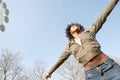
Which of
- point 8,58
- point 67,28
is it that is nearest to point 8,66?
point 8,58

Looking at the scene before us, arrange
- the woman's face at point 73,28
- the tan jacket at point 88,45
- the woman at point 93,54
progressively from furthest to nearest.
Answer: the woman's face at point 73,28 < the tan jacket at point 88,45 < the woman at point 93,54

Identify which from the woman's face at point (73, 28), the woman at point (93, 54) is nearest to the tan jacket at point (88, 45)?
the woman at point (93, 54)

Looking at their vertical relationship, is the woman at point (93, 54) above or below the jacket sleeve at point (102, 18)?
below

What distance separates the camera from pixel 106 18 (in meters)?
4.35

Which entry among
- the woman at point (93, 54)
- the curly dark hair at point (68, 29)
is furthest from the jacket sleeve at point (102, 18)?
the curly dark hair at point (68, 29)

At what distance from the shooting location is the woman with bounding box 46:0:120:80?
160 inches

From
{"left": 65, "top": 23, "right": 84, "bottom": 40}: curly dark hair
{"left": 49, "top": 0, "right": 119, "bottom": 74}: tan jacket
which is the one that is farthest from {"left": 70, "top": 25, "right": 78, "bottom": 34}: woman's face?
{"left": 49, "top": 0, "right": 119, "bottom": 74}: tan jacket

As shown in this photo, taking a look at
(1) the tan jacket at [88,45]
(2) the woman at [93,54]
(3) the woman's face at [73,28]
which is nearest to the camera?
(2) the woman at [93,54]

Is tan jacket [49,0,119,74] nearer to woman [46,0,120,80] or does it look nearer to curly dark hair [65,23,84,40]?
woman [46,0,120,80]

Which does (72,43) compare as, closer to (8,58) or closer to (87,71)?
(87,71)

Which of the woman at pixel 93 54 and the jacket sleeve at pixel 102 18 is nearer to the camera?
the woman at pixel 93 54

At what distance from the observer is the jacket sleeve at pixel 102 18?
4238mm

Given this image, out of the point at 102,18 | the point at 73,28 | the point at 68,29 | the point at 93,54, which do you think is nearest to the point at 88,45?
the point at 93,54

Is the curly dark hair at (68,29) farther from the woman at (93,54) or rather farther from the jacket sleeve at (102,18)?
the jacket sleeve at (102,18)
